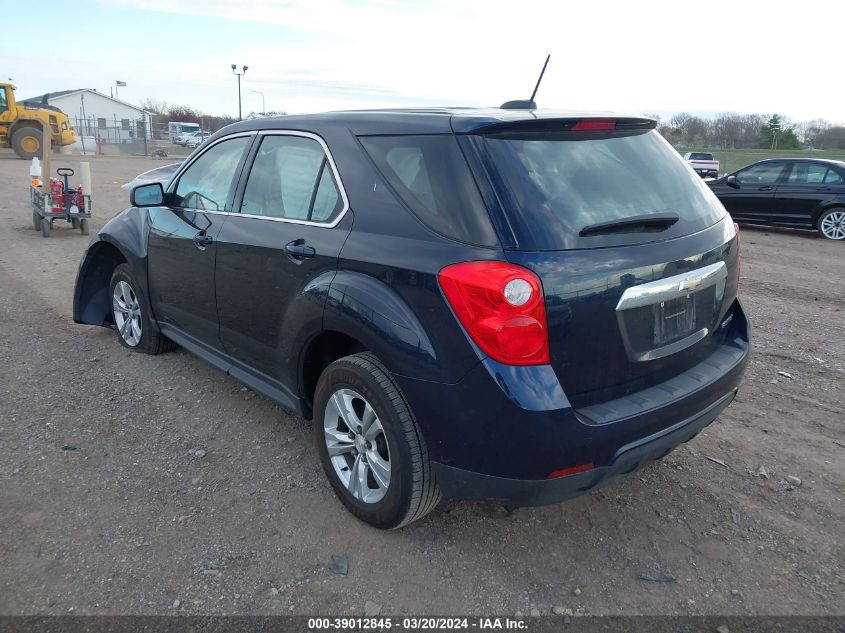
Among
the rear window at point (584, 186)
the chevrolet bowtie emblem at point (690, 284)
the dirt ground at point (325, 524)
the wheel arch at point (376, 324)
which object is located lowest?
the dirt ground at point (325, 524)

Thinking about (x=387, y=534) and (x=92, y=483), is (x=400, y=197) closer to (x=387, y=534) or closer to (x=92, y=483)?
(x=387, y=534)

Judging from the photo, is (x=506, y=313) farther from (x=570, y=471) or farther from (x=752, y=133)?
(x=752, y=133)

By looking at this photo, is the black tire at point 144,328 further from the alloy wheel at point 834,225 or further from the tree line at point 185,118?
the tree line at point 185,118

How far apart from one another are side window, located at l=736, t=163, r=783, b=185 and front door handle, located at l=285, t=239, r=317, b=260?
1202 cm

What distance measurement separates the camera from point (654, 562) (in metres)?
2.78

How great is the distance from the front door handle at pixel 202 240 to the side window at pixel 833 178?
11829mm

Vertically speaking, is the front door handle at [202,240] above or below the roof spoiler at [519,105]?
below

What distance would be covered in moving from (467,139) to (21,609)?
2.43 meters

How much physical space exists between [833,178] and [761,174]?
126 cm

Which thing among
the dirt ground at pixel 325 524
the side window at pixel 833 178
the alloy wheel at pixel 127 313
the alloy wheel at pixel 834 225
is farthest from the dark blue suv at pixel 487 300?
the side window at pixel 833 178

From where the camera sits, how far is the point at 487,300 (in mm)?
2314

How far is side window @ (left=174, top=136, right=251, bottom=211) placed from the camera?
3791 mm

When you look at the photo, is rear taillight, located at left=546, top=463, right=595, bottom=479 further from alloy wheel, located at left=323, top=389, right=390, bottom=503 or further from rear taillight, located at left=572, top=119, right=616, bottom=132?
rear taillight, located at left=572, top=119, right=616, bottom=132

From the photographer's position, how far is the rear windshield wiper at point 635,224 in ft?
8.20
